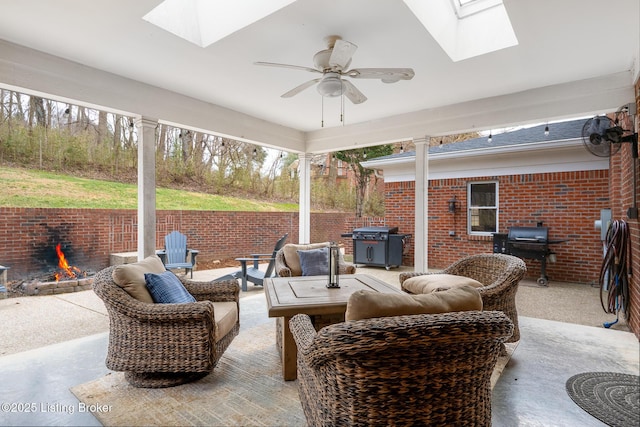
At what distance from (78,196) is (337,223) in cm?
638

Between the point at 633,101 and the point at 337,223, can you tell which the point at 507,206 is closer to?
the point at 633,101

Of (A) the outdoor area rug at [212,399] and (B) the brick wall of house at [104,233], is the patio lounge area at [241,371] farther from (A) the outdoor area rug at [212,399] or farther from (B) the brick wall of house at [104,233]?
(B) the brick wall of house at [104,233]

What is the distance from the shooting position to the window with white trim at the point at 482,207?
6797 mm

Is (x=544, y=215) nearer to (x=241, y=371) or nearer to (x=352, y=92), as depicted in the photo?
(x=352, y=92)

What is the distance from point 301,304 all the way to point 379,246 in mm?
5336

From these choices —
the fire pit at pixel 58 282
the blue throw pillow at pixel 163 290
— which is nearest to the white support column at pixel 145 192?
the blue throw pillow at pixel 163 290

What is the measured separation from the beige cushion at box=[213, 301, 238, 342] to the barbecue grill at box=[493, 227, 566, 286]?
5.01 meters

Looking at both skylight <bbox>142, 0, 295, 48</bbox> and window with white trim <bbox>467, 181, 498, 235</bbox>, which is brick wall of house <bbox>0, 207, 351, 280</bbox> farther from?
window with white trim <bbox>467, 181, 498, 235</bbox>

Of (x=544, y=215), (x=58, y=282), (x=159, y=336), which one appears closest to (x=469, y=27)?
(x=159, y=336)

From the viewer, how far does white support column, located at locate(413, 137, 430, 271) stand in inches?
190

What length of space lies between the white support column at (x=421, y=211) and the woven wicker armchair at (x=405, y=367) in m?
3.53

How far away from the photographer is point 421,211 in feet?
15.9

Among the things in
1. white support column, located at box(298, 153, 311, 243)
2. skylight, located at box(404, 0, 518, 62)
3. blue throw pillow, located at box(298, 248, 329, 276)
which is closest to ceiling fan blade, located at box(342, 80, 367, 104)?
skylight, located at box(404, 0, 518, 62)

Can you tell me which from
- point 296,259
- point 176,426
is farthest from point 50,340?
point 296,259
